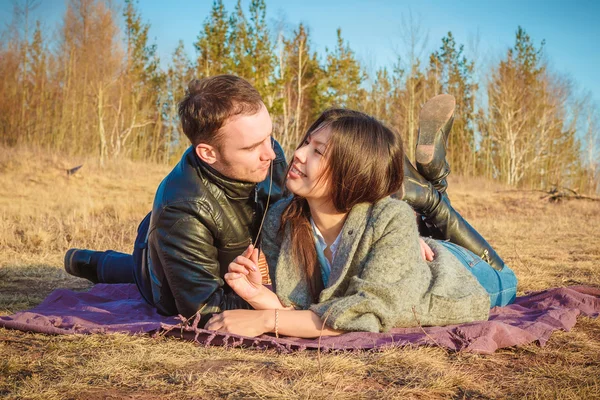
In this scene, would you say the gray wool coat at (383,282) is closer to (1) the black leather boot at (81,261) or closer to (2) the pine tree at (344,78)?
(1) the black leather boot at (81,261)

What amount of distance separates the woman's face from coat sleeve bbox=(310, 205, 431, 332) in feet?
1.14

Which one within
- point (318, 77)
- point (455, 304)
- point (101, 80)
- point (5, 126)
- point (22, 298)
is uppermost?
point (318, 77)

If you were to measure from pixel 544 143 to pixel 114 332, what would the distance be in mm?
22557

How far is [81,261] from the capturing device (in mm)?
4039

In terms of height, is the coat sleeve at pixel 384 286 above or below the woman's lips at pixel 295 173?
below

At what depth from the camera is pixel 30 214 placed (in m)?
8.36

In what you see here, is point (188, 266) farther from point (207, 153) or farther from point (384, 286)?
point (384, 286)

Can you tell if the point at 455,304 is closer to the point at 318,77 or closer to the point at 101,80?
the point at 101,80

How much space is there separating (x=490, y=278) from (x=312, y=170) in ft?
4.65

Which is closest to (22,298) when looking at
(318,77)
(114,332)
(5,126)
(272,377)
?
(114,332)

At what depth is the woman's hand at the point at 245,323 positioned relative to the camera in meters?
2.54

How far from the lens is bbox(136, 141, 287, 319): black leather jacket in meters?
2.74

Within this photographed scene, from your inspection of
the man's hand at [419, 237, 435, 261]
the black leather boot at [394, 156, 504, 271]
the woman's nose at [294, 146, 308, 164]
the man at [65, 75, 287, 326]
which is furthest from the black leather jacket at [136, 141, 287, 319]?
the black leather boot at [394, 156, 504, 271]

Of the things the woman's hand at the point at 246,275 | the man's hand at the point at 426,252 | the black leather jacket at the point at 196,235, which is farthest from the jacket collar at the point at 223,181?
the man's hand at the point at 426,252
